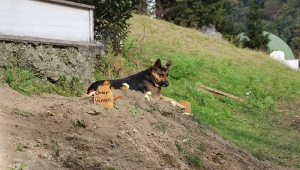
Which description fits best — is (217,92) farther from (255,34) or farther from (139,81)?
(255,34)

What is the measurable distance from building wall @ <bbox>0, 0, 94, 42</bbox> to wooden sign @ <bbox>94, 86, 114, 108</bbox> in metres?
2.97

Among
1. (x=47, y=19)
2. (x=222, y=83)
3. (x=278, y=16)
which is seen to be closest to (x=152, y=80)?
(x=47, y=19)

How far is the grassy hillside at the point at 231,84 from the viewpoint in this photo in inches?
457

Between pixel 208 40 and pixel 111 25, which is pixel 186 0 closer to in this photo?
pixel 208 40

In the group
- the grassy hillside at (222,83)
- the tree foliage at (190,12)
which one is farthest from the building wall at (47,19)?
the tree foliage at (190,12)

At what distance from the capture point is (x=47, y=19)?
10086mm

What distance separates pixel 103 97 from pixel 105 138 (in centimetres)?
90

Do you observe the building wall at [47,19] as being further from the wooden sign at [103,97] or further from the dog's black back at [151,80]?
the wooden sign at [103,97]

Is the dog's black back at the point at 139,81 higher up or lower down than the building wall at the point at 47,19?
lower down

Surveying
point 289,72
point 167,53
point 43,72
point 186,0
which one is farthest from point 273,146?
point 186,0

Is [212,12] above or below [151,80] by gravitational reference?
above

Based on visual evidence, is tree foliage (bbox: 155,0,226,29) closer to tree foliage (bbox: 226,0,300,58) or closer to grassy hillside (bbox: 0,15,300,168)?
grassy hillside (bbox: 0,15,300,168)

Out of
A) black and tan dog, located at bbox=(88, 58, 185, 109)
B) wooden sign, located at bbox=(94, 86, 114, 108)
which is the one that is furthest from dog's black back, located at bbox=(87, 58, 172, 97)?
wooden sign, located at bbox=(94, 86, 114, 108)

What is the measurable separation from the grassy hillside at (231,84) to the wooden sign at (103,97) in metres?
2.90
